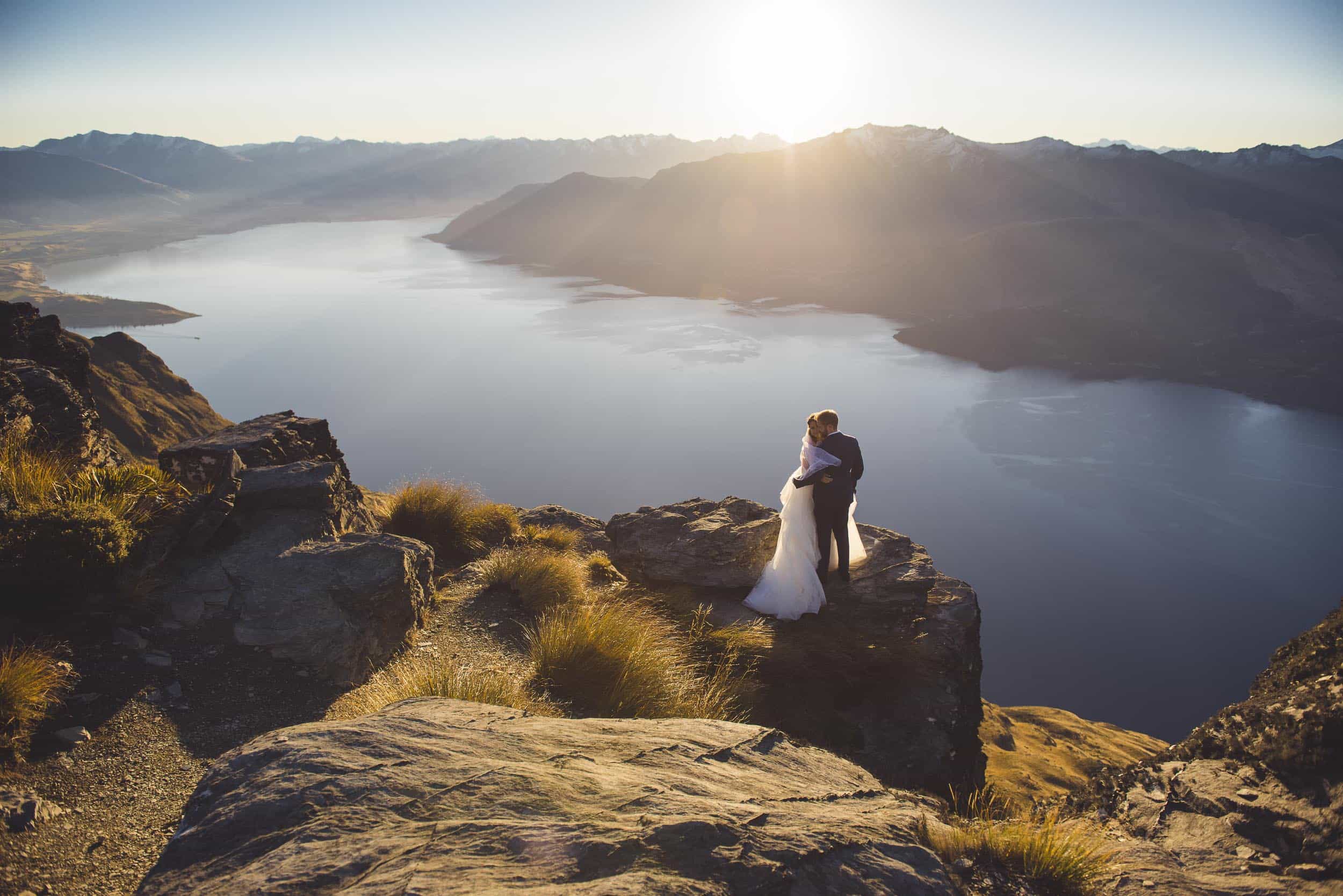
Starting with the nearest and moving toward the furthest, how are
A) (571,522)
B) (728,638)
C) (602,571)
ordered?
1. (728,638)
2. (602,571)
3. (571,522)

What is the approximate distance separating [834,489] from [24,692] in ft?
20.1

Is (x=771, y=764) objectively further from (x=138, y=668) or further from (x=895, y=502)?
(x=895, y=502)

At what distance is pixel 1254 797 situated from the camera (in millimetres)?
3262

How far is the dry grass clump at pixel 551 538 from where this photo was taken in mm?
9586

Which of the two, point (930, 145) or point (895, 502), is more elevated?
point (930, 145)

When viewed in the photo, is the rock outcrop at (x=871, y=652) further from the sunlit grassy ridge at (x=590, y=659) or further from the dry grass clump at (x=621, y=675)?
the dry grass clump at (x=621, y=675)

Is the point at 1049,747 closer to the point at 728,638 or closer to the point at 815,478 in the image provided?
the point at 728,638

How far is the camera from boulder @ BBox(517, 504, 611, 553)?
10.7 m

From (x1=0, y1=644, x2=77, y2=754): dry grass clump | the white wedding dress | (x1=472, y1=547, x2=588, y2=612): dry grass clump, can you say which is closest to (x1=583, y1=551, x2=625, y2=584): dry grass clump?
(x1=472, y1=547, x2=588, y2=612): dry grass clump

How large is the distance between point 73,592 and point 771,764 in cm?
490

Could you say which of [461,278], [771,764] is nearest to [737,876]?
[771,764]

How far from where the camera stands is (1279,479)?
6994 cm

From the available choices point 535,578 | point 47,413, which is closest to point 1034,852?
point 535,578

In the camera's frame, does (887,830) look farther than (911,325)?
No
